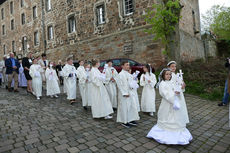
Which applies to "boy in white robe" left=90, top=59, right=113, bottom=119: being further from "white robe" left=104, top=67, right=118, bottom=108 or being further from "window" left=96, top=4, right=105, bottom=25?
"window" left=96, top=4, right=105, bottom=25

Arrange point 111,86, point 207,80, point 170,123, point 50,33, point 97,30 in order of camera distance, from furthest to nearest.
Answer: point 50,33, point 97,30, point 207,80, point 111,86, point 170,123

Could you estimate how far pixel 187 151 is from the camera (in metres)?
3.24

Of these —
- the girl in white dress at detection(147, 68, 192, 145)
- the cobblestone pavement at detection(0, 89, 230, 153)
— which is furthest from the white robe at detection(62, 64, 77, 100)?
the girl in white dress at detection(147, 68, 192, 145)

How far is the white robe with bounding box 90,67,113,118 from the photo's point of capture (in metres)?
5.07

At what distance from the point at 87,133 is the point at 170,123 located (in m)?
1.89

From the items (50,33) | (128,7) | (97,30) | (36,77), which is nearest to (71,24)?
(97,30)

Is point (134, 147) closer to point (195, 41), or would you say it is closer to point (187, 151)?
point (187, 151)

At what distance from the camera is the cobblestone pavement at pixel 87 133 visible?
131 inches

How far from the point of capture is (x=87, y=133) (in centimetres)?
402

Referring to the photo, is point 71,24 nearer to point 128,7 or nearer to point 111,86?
point 128,7

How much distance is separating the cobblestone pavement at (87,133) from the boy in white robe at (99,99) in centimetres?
23

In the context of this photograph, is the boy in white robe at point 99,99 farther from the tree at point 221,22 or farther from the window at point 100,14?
the tree at point 221,22

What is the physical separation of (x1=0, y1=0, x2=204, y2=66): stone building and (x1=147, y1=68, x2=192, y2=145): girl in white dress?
24.0ft

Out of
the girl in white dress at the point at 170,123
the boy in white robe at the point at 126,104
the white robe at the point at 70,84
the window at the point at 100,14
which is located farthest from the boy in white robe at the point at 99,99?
the window at the point at 100,14
